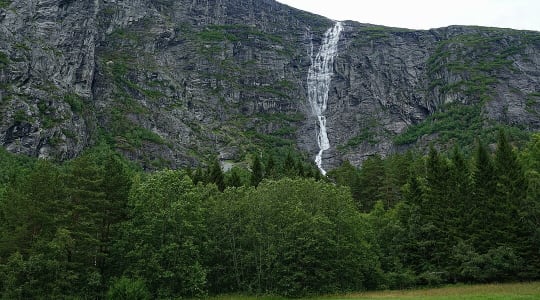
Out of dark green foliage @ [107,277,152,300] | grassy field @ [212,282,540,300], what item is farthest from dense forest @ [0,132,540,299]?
grassy field @ [212,282,540,300]

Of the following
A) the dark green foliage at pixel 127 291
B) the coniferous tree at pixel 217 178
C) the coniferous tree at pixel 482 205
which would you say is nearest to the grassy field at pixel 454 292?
the coniferous tree at pixel 482 205

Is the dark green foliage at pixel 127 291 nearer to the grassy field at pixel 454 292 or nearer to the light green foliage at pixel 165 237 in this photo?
the light green foliage at pixel 165 237

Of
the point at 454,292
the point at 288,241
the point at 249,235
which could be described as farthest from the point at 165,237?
the point at 454,292

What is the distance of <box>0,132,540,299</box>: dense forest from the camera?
43.2 metres

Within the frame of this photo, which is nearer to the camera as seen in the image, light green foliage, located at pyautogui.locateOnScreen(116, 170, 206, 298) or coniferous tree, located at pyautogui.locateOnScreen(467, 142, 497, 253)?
light green foliage, located at pyautogui.locateOnScreen(116, 170, 206, 298)

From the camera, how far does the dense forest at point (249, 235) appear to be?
4319cm

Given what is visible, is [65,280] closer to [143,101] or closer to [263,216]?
[263,216]

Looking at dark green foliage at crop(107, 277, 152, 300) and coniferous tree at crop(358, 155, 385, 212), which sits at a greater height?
coniferous tree at crop(358, 155, 385, 212)


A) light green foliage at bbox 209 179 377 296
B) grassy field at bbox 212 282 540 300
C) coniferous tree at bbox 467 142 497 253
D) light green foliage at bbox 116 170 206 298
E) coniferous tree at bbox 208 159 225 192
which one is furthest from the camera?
coniferous tree at bbox 208 159 225 192

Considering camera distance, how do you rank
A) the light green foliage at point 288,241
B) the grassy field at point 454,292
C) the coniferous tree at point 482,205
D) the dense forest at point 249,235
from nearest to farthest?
1. the grassy field at point 454,292
2. the dense forest at point 249,235
3. the light green foliage at point 288,241
4. the coniferous tree at point 482,205

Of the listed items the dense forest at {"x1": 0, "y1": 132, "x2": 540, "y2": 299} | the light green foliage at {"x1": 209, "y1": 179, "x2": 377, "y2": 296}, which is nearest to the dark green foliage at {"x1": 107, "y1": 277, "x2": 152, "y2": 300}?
the dense forest at {"x1": 0, "y1": 132, "x2": 540, "y2": 299}

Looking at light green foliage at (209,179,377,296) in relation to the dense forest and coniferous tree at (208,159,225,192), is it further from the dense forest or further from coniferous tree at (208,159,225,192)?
coniferous tree at (208,159,225,192)

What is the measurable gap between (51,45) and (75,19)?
60.9 ft

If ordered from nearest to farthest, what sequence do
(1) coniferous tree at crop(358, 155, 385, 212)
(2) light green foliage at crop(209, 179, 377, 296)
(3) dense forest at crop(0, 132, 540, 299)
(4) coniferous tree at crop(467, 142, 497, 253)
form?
(3) dense forest at crop(0, 132, 540, 299) < (2) light green foliage at crop(209, 179, 377, 296) < (4) coniferous tree at crop(467, 142, 497, 253) < (1) coniferous tree at crop(358, 155, 385, 212)
